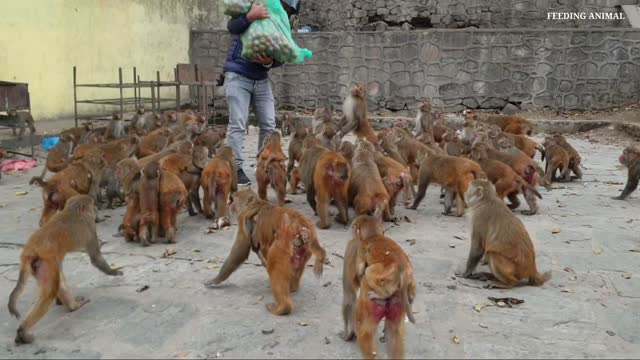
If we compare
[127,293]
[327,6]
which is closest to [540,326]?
[127,293]

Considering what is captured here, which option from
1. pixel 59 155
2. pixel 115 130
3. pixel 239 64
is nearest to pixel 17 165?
pixel 115 130

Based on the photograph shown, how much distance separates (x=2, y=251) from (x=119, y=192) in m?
1.78

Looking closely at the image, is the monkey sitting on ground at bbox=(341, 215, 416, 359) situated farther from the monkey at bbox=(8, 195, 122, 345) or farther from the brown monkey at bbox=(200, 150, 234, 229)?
the brown monkey at bbox=(200, 150, 234, 229)

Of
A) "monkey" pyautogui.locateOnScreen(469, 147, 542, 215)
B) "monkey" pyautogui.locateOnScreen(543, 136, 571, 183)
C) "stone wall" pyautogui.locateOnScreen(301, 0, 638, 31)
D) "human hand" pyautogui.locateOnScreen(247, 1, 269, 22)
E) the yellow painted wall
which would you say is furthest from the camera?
"stone wall" pyautogui.locateOnScreen(301, 0, 638, 31)

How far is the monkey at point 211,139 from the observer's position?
8.25 meters

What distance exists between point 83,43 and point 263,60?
8027 millimetres

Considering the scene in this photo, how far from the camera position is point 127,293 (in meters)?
4.86

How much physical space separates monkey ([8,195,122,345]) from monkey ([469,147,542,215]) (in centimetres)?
435

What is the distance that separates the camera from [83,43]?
14188 mm

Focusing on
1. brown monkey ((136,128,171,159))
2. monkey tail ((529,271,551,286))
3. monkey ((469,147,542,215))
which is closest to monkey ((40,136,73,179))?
brown monkey ((136,128,171,159))

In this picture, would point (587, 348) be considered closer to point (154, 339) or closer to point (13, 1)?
point (154, 339)

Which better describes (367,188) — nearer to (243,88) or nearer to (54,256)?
(243,88)

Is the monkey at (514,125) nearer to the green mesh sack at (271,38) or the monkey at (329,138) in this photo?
the monkey at (329,138)

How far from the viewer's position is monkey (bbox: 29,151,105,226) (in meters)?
6.20
